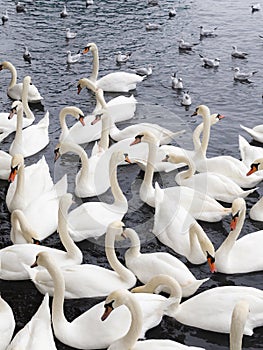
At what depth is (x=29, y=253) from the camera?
10477 millimetres

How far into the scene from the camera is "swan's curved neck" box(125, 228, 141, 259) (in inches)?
412

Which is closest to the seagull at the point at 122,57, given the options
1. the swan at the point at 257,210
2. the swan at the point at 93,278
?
the swan at the point at 257,210

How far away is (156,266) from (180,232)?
114 cm

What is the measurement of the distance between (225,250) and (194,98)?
8.23 m

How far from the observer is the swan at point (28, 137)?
14602 millimetres

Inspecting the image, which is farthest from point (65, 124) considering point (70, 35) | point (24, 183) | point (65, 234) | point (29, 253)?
point (70, 35)

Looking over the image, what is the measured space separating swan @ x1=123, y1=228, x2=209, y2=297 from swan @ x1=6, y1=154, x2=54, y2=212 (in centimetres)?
264

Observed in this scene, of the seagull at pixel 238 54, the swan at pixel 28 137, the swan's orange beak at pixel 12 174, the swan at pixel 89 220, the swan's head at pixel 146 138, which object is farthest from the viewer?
the seagull at pixel 238 54

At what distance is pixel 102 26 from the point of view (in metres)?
24.5

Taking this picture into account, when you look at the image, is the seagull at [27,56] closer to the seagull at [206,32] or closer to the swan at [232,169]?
the seagull at [206,32]

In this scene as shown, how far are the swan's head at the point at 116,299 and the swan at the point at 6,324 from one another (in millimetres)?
1560

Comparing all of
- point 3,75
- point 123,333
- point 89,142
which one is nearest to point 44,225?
point 123,333

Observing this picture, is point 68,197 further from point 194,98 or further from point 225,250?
point 194,98

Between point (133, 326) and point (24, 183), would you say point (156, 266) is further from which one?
point (24, 183)
